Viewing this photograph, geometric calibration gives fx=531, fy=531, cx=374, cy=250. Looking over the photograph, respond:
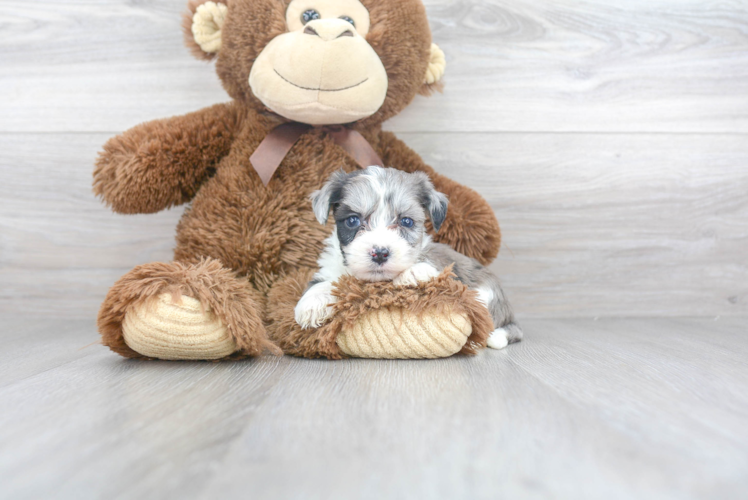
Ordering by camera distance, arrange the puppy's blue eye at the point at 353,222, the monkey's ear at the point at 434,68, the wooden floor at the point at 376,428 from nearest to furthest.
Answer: the wooden floor at the point at 376,428
the puppy's blue eye at the point at 353,222
the monkey's ear at the point at 434,68

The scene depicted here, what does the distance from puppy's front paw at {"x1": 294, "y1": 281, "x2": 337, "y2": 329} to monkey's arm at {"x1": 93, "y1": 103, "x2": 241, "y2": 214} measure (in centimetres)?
65

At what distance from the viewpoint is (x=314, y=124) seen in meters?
1.70

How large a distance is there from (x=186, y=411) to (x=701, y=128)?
7.30ft

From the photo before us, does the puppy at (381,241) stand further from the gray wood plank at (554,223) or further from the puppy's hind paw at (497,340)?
the gray wood plank at (554,223)

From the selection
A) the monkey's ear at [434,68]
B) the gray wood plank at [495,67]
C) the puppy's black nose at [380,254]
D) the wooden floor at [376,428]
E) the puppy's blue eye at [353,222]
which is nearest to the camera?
the wooden floor at [376,428]

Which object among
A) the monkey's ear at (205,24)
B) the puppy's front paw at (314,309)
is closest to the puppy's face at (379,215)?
the puppy's front paw at (314,309)

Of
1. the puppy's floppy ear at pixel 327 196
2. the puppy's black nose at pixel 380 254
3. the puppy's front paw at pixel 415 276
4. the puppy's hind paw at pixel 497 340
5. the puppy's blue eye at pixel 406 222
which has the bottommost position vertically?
the puppy's hind paw at pixel 497 340

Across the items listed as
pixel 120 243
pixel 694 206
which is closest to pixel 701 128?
pixel 694 206

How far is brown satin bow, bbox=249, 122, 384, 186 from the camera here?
1.66 m

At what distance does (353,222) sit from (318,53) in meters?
0.49

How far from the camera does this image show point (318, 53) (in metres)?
1.48

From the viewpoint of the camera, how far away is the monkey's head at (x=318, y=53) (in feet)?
4.93

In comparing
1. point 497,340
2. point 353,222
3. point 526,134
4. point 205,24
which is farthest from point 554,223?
point 205,24

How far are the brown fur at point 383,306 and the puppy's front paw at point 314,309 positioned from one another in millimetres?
19
